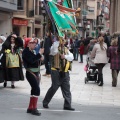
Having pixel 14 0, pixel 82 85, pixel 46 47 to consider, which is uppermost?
pixel 14 0

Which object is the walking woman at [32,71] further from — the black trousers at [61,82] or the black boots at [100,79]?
the black boots at [100,79]

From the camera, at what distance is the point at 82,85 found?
15.7 meters

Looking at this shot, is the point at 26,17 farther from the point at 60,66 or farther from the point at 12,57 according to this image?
the point at 60,66

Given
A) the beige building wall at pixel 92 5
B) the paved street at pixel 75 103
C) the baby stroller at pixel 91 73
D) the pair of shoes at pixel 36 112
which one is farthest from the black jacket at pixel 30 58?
the beige building wall at pixel 92 5

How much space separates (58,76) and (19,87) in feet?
14.9

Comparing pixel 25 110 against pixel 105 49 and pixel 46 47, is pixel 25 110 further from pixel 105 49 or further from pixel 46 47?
pixel 46 47

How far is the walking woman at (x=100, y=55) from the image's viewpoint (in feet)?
51.2

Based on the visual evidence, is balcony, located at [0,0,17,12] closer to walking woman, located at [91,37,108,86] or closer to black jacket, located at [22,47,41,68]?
walking woman, located at [91,37,108,86]

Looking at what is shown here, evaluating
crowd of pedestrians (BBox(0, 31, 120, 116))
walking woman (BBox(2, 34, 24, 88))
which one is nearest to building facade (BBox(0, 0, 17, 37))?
crowd of pedestrians (BBox(0, 31, 120, 116))

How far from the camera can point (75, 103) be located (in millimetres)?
11836

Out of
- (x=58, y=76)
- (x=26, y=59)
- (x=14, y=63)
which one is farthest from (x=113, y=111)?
(x=14, y=63)

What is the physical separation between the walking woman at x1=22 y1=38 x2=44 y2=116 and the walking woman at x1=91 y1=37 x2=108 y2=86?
19.2 ft

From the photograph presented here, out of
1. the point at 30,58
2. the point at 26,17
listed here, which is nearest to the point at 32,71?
the point at 30,58

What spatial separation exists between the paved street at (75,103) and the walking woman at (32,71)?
26 cm
